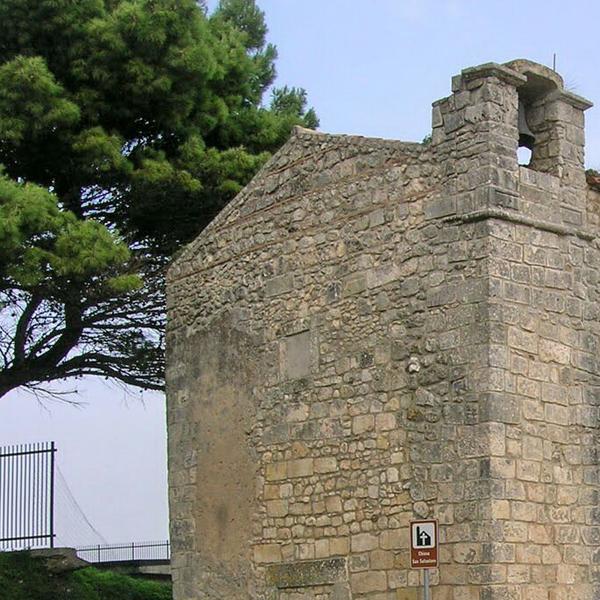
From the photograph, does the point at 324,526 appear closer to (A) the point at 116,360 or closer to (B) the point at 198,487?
(B) the point at 198,487

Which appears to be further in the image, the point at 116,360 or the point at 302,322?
the point at 116,360

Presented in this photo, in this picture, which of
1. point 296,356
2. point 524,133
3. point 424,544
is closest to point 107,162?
point 296,356

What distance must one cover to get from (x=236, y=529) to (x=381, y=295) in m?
3.26

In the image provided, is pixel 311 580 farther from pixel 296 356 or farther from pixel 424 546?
pixel 296 356

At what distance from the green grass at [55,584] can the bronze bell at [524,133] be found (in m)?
9.48

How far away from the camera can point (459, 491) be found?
11.3 metres

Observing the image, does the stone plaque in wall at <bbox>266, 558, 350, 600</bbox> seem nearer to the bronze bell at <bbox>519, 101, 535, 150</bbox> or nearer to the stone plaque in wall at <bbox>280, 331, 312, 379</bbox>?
the stone plaque in wall at <bbox>280, 331, 312, 379</bbox>

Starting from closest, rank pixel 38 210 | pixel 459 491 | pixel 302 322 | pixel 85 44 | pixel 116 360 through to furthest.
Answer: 1. pixel 459 491
2. pixel 302 322
3. pixel 38 210
4. pixel 85 44
5. pixel 116 360

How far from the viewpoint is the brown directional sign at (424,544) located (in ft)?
35.7

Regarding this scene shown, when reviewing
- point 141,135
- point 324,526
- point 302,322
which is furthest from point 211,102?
point 324,526

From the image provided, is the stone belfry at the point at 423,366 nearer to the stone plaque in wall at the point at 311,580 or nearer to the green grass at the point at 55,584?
the stone plaque in wall at the point at 311,580

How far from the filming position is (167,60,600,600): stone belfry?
11.3 metres

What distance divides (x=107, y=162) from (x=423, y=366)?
7.67 metres

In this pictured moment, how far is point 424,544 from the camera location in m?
11.0
